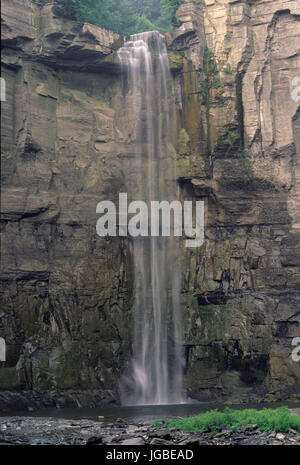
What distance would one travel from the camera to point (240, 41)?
111 feet

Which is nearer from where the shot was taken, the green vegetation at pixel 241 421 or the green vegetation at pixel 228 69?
the green vegetation at pixel 241 421

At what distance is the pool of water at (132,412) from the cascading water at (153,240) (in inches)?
84.1

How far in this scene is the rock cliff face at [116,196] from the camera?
2969 cm

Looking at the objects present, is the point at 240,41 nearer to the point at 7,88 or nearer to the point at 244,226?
the point at 244,226

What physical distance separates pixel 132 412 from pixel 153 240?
8.99 m

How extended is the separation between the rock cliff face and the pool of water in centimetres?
116

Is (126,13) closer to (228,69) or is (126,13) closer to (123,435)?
(228,69)

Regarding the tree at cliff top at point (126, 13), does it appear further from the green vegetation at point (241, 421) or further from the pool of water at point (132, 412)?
the green vegetation at point (241, 421)

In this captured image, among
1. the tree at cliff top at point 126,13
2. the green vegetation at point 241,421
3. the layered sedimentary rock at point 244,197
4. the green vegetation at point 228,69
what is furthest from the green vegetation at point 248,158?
the green vegetation at point 241,421

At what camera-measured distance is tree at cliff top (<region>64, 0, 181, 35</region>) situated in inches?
1319

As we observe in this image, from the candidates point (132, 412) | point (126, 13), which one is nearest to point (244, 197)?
point (132, 412)

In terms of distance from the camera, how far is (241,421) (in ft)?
70.0

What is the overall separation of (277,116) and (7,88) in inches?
496
